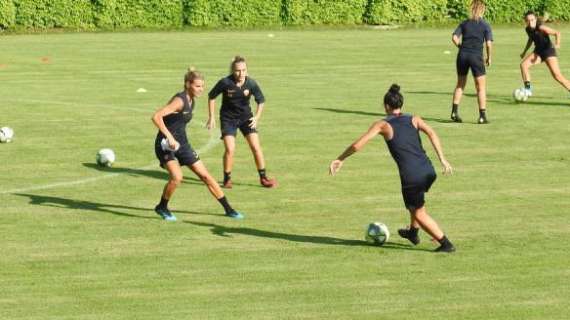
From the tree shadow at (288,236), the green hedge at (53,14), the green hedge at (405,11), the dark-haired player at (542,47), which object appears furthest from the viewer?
the green hedge at (405,11)

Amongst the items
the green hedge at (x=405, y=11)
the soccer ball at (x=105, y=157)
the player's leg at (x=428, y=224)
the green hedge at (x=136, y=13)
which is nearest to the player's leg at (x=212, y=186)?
the player's leg at (x=428, y=224)

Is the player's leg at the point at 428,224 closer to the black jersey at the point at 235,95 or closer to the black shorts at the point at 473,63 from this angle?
the black jersey at the point at 235,95

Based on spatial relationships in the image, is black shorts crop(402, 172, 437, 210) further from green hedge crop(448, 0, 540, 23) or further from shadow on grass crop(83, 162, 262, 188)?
green hedge crop(448, 0, 540, 23)

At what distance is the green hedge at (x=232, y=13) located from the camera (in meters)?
54.2

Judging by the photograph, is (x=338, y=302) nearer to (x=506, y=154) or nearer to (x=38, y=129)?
(x=506, y=154)

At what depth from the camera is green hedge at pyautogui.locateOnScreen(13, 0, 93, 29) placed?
5212 cm

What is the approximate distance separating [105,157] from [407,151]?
26.3 feet

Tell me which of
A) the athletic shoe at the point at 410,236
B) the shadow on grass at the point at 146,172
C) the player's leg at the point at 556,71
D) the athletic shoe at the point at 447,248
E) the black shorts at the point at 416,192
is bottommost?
the shadow on grass at the point at 146,172

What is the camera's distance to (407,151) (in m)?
15.0

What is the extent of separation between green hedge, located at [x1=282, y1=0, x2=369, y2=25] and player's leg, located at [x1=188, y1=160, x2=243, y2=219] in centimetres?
3815

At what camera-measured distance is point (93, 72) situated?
3650 centimetres

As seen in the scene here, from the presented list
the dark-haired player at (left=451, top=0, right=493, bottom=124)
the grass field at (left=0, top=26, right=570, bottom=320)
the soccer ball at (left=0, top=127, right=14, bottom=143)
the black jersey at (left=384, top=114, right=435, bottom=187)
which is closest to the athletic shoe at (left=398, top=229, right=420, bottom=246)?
the grass field at (left=0, top=26, right=570, bottom=320)

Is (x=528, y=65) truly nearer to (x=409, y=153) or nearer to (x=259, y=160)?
(x=259, y=160)

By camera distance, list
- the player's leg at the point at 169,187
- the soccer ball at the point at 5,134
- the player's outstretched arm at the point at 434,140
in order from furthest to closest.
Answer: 1. the soccer ball at the point at 5,134
2. the player's leg at the point at 169,187
3. the player's outstretched arm at the point at 434,140
